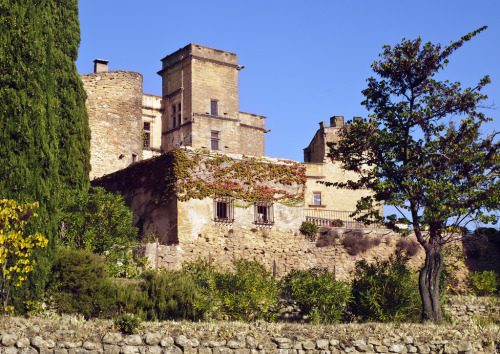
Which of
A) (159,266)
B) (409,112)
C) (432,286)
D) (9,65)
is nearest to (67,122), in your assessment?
(159,266)

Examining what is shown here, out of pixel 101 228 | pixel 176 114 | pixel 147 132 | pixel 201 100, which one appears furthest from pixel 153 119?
pixel 101 228

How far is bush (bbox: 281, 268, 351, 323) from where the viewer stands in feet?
63.4

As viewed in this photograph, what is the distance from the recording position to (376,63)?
21.5 metres

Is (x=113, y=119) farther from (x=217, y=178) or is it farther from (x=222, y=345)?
(x=222, y=345)

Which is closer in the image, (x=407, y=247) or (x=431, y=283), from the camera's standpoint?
(x=431, y=283)

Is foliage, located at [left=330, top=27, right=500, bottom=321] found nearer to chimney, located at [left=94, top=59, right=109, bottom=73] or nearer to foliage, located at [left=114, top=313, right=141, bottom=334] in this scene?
foliage, located at [left=114, top=313, right=141, bottom=334]

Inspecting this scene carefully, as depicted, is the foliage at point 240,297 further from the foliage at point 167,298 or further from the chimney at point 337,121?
the chimney at point 337,121

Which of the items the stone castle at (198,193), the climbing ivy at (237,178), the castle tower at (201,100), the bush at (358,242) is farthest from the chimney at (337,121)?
the climbing ivy at (237,178)

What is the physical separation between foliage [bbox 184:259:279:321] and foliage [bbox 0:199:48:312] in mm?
4892

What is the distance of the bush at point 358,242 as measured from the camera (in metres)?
29.3

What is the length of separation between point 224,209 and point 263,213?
1811mm

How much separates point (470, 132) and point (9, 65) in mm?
13475

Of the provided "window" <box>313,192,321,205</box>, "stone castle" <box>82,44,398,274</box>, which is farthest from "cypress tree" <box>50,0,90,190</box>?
"window" <box>313,192,321,205</box>

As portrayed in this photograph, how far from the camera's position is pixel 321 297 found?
19.3 meters
